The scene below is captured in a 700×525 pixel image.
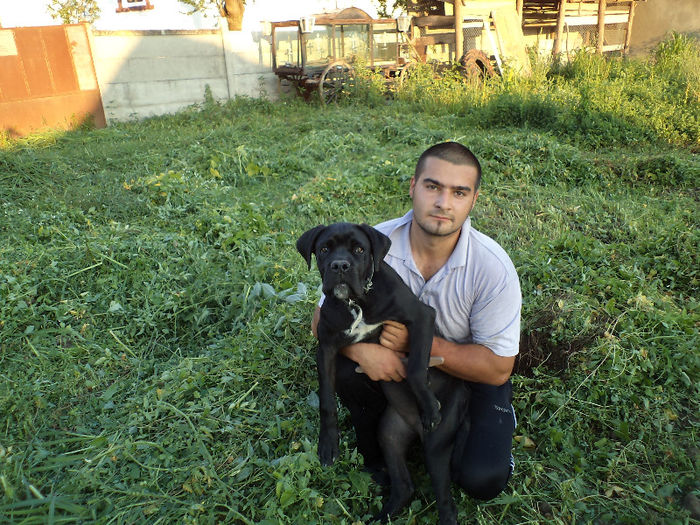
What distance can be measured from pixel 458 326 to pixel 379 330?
0.43 metres

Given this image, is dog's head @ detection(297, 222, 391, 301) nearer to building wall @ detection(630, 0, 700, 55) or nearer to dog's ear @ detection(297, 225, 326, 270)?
dog's ear @ detection(297, 225, 326, 270)

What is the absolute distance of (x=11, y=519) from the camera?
2.16 metres

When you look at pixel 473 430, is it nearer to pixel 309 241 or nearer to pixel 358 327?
pixel 358 327

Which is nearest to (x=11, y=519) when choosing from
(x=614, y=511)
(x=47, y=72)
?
(x=614, y=511)

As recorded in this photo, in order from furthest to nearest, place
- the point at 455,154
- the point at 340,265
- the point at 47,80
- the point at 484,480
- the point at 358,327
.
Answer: the point at 47,80, the point at 455,154, the point at 358,327, the point at 484,480, the point at 340,265

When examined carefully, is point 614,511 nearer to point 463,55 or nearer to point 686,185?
point 686,185

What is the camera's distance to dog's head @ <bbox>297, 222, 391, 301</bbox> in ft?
7.58

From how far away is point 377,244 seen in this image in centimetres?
246

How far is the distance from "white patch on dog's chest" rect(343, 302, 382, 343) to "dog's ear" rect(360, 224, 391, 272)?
217mm

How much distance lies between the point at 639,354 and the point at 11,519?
3312 mm

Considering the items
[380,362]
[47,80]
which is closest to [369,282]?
[380,362]

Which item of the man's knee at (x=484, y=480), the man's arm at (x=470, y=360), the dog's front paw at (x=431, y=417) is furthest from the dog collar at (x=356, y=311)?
the man's knee at (x=484, y=480)

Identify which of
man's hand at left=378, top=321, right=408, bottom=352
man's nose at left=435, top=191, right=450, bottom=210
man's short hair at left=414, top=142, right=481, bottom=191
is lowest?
man's hand at left=378, top=321, right=408, bottom=352

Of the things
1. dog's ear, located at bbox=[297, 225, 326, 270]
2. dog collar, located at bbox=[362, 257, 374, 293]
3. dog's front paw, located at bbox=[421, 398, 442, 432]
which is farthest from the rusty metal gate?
dog's front paw, located at bbox=[421, 398, 442, 432]
